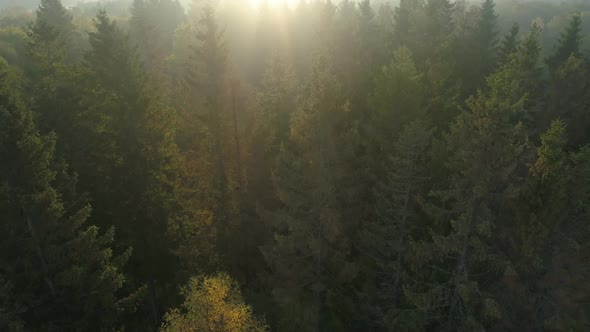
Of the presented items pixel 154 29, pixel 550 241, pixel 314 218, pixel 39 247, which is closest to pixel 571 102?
pixel 550 241

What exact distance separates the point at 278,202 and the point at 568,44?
113ft

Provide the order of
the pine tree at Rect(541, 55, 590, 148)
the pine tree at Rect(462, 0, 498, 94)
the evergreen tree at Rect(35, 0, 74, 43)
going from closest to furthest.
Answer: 1. the pine tree at Rect(541, 55, 590, 148)
2. the pine tree at Rect(462, 0, 498, 94)
3. the evergreen tree at Rect(35, 0, 74, 43)

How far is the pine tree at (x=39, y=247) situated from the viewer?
13438 millimetres

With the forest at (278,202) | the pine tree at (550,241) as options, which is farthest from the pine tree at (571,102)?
the pine tree at (550,241)

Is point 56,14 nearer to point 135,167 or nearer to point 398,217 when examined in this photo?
point 135,167

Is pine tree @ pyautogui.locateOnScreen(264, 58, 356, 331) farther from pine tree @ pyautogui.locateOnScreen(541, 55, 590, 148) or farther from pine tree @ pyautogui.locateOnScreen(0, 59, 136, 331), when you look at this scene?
pine tree @ pyautogui.locateOnScreen(541, 55, 590, 148)

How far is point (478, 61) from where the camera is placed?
1412 inches

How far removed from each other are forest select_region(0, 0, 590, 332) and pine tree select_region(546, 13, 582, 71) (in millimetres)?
12838

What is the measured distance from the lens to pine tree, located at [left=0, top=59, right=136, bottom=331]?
13438mm

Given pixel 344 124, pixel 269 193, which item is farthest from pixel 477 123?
pixel 269 193

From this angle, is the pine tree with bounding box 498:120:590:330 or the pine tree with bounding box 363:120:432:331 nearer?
the pine tree with bounding box 498:120:590:330

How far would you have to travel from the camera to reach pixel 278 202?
26875mm

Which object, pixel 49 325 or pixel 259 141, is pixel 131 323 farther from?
pixel 259 141

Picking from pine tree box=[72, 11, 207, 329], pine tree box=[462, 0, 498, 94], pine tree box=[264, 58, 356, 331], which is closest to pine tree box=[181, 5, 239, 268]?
pine tree box=[72, 11, 207, 329]
